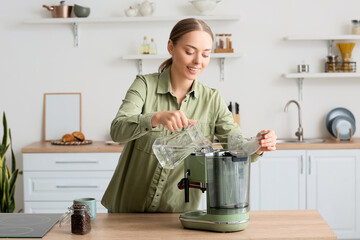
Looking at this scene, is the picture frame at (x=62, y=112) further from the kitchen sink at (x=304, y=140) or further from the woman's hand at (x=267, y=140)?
the woman's hand at (x=267, y=140)

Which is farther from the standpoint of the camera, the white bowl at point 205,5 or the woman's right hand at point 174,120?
the white bowl at point 205,5

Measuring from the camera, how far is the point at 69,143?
4629 millimetres

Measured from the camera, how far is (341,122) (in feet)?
16.0

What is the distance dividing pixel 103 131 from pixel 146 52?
31.9 inches

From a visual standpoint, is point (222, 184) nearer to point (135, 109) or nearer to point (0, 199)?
point (135, 109)

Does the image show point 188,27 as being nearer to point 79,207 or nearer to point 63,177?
point 79,207

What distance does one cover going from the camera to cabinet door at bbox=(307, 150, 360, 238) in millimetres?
4523

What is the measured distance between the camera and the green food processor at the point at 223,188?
6.98ft

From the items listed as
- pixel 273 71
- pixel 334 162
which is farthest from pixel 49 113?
pixel 334 162

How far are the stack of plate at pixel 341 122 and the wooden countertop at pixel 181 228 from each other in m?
2.61

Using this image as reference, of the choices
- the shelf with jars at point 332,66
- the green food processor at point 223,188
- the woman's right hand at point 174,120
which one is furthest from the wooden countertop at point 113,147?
the woman's right hand at point 174,120

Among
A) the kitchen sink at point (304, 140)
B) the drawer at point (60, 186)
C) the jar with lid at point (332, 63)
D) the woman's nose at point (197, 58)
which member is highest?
the jar with lid at point (332, 63)

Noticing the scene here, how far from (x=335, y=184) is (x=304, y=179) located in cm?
26

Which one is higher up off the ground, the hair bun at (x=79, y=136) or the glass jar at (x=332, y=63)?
the glass jar at (x=332, y=63)
